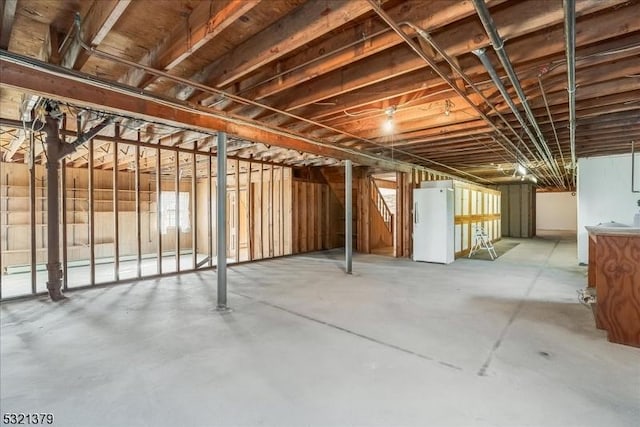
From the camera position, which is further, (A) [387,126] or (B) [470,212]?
(B) [470,212]

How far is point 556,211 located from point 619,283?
18.1m

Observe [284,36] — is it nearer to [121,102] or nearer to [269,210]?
[121,102]

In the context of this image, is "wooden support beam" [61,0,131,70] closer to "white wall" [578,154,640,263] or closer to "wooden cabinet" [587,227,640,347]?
"wooden cabinet" [587,227,640,347]

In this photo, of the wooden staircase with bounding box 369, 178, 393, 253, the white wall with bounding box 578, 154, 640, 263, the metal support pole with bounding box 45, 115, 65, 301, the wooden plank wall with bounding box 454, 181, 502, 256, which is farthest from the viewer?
the wooden staircase with bounding box 369, 178, 393, 253

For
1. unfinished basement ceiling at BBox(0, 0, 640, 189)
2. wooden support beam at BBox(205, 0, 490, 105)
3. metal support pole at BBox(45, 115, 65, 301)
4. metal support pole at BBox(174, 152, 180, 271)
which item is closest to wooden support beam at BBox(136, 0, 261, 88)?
unfinished basement ceiling at BBox(0, 0, 640, 189)

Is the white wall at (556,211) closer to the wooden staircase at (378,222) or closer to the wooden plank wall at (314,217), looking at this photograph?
the wooden staircase at (378,222)

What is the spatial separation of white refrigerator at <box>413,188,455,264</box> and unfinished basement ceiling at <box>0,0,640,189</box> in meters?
2.28

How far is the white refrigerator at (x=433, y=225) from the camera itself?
6809mm

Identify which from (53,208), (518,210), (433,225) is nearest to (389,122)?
(433,225)

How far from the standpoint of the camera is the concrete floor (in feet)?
5.98

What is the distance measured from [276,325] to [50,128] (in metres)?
3.94

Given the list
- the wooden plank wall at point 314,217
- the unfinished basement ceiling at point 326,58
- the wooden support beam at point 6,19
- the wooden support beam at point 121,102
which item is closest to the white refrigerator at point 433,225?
the unfinished basement ceiling at point 326,58

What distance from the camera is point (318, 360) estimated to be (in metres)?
2.44

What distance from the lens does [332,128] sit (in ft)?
15.8
